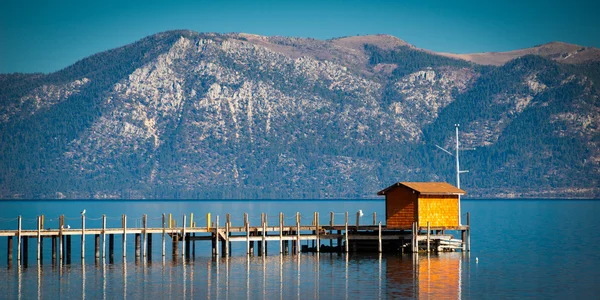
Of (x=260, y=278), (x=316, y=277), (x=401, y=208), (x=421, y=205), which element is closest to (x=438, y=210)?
(x=421, y=205)

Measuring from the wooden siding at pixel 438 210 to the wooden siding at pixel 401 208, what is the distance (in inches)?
26.2

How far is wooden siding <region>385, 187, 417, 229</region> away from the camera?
84812 mm

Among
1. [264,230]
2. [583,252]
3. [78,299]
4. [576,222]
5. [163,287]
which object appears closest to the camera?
[78,299]

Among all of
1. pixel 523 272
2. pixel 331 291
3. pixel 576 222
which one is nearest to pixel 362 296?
pixel 331 291

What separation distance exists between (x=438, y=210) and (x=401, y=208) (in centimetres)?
296

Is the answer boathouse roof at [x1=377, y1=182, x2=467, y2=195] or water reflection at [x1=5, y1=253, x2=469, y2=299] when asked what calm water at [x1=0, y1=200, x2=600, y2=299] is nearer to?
water reflection at [x1=5, y1=253, x2=469, y2=299]

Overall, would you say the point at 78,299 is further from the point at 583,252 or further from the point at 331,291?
the point at 583,252

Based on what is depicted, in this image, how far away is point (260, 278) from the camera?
72.0 metres

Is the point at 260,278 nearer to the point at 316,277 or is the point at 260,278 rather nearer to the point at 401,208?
the point at 316,277

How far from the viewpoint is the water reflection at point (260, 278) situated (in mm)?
64375

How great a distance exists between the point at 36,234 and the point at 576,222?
368ft

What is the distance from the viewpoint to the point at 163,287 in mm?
66875

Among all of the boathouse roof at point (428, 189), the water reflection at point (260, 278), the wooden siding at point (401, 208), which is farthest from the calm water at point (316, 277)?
the boathouse roof at point (428, 189)

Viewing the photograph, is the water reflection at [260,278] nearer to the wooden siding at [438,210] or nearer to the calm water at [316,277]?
the calm water at [316,277]
